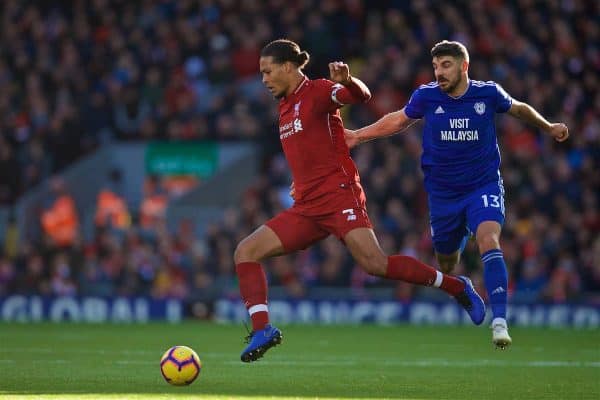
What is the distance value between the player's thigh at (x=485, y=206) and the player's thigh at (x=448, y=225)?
0.68 ft

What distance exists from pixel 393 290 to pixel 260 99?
5.63 m

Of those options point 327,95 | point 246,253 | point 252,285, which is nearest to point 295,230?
point 246,253

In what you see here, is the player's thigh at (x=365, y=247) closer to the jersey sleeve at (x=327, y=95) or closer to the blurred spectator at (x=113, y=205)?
the jersey sleeve at (x=327, y=95)

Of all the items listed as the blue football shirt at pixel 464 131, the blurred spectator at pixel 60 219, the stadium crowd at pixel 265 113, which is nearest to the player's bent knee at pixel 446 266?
the blue football shirt at pixel 464 131

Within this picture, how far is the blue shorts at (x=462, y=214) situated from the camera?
34.0 feet

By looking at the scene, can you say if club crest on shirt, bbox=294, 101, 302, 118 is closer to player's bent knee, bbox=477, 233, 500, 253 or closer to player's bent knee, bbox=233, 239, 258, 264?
player's bent knee, bbox=233, 239, 258, 264

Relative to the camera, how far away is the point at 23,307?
853 inches

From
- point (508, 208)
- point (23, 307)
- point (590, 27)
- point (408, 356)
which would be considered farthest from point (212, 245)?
point (408, 356)

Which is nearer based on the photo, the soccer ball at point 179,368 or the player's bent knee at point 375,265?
the soccer ball at point 179,368

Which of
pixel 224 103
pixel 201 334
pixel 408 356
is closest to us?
pixel 408 356

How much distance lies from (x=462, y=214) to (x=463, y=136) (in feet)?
2.37

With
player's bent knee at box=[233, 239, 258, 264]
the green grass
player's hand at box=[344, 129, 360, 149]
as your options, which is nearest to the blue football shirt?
player's hand at box=[344, 129, 360, 149]

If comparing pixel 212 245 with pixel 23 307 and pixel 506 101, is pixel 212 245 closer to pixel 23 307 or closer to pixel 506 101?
pixel 23 307

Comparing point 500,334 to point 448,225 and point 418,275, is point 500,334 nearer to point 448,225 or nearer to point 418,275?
point 418,275
